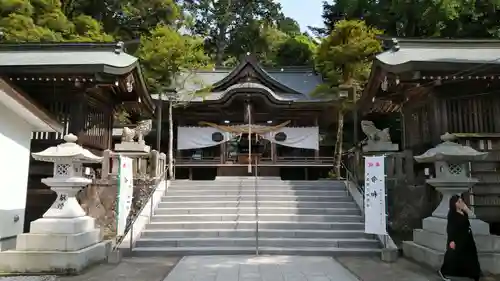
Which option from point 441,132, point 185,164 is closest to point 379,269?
point 441,132

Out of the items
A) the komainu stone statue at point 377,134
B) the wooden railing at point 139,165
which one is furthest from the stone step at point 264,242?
the komainu stone statue at point 377,134

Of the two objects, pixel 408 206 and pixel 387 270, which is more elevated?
pixel 408 206

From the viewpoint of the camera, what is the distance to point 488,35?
2028cm

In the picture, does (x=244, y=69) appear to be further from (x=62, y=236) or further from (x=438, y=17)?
(x=62, y=236)

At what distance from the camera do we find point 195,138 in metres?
19.5

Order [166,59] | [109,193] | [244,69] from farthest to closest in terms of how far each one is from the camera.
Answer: [244,69] < [166,59] < [109,193]

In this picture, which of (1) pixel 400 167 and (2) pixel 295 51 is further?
(2) pixel 295 51

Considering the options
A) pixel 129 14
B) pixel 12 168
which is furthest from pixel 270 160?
pixel 129 14

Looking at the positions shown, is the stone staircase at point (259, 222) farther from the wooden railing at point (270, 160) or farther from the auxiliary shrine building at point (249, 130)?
the auxiliary shrine building at point (249, 130)

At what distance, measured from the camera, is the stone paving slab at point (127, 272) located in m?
6.37

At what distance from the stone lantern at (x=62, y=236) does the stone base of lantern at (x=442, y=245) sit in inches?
246

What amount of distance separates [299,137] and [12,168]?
1341cm

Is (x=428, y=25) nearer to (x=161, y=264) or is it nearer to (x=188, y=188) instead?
(x=188, y=188)

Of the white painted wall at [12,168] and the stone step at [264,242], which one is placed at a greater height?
the white painted wall at [12,168]
